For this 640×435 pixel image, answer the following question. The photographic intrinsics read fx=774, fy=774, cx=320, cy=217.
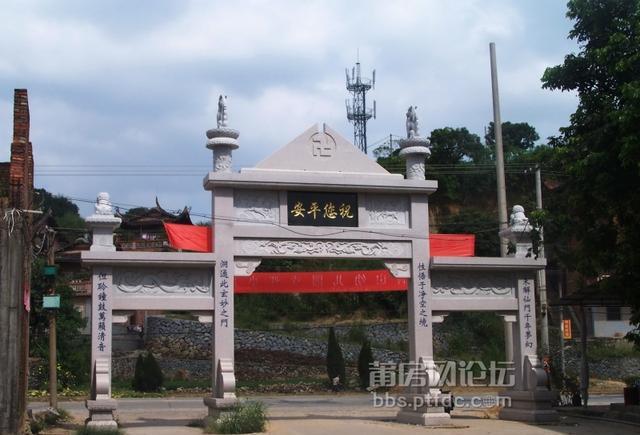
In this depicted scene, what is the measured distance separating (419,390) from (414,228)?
9.17ft

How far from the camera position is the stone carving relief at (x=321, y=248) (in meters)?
12.9

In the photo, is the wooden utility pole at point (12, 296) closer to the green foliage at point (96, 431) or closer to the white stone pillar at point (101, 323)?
the green foliage at point (96, 431)

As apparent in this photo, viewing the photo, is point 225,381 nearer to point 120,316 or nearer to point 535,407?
point 120,316

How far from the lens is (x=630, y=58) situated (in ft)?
39.7

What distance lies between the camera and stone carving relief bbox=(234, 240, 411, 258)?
12859 millimetres

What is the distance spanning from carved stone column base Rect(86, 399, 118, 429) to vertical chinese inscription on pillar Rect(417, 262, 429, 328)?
5.30 meters

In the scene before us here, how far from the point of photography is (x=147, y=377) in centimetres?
2534

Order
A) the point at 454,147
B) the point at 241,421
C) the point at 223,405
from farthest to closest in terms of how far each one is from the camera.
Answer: the point at 454,147 < the point at 223,405 < the point at 241,421

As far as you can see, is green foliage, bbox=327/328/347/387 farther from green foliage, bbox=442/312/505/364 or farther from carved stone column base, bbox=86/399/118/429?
carved stone column base, bbox=86/399/118/429

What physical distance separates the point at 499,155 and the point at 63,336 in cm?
1579

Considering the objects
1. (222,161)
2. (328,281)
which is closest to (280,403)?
(328,281)

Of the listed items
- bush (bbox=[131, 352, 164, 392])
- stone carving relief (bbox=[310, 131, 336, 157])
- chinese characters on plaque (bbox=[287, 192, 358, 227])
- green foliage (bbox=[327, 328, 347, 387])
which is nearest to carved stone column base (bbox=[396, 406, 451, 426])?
→ chinese characters on plaque (bbox=[287, 192, 358, 227])

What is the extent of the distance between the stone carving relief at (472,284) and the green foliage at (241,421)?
3913mm

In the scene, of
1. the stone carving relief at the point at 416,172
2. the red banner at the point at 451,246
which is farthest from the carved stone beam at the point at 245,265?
the red banner at the point at 451,246
